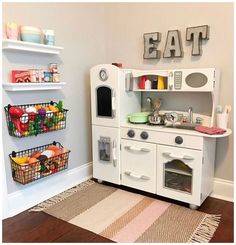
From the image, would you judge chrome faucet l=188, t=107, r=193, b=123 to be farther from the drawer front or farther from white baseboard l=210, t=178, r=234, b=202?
white baseboard l=210, t=178, r=234, b=202

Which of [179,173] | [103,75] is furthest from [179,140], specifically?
[103,75]

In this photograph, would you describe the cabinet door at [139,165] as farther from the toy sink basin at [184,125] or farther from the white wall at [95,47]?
the white wall at [95,47]

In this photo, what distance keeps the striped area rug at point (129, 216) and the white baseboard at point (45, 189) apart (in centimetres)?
7

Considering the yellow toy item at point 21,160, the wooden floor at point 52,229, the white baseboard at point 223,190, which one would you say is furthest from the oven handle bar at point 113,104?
the white baseboard at point 223,190

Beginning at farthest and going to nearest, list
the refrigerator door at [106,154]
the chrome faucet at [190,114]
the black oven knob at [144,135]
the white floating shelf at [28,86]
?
the refrigerator door at [106,154]
the chrome faucet at [190,114]
the black oven knob at [144,135]
the white floating shelf at [28,86]

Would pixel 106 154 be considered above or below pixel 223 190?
above

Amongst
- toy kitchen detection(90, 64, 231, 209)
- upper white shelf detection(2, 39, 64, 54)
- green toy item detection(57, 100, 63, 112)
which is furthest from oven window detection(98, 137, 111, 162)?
upper white shelf detection(2, 39, 64, 54)

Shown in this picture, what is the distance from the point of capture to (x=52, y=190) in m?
2.62

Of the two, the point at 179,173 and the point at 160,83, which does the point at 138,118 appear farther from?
the point at 179,173

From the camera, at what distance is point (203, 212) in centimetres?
229

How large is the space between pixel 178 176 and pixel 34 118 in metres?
1.41

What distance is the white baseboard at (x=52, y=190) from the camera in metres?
2.31

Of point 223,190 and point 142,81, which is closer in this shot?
point 223,190

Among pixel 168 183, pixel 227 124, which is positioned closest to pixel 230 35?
pixel 227 124
